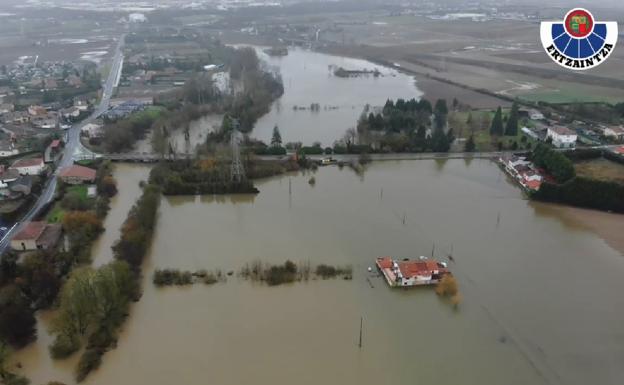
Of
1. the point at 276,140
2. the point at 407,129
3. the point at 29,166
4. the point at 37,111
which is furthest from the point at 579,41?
the point at 37,111

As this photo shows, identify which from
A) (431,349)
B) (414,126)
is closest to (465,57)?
(414,126)

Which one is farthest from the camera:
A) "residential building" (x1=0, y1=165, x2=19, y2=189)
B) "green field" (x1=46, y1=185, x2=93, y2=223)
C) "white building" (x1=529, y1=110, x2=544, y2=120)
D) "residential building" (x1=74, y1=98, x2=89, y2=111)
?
"residential building" (x1=74, y1=98, x2=89, y2=111)

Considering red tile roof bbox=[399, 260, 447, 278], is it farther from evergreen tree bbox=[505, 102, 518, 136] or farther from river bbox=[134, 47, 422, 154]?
evergreen tree bbox=[505, 102, 518, 136]

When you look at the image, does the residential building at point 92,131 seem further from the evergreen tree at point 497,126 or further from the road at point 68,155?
the evergreen tree at point 497,126

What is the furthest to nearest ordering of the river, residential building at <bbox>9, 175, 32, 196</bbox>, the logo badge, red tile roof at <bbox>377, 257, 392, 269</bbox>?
1. the river
2. residential building at <bbox>9, 175, 32, 196</bbox>
3. red tile roof at <bbox>377, 257, 392, 269</bbox>
4. the logo badge

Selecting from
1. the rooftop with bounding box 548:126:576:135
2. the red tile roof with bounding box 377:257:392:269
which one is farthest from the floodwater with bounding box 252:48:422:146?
the red tile roof with bounding box 377:257:392:269

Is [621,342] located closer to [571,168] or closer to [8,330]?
[571,168]
